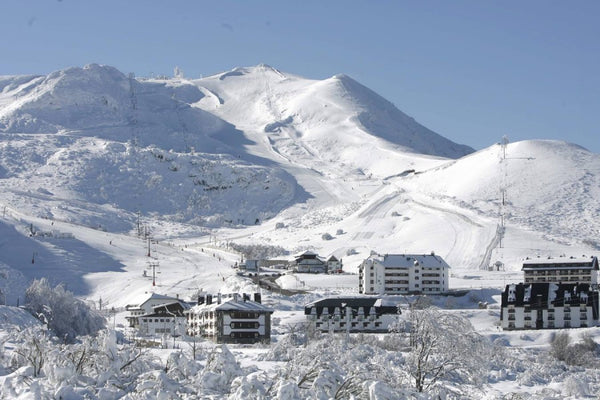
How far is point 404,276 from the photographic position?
3994 inches

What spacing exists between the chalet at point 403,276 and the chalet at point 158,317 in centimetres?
2221

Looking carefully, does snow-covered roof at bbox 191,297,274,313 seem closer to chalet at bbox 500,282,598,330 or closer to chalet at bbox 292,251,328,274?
chalet at bbox 500,282,598,330

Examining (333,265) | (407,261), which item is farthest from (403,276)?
(333,265)

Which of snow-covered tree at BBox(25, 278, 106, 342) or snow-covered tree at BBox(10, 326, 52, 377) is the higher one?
snow-covered tree at BBox(25, 278, 106, 342)

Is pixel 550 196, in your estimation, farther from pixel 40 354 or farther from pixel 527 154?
pixel 40 354

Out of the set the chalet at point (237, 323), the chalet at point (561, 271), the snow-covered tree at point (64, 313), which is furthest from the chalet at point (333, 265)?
the snow-covered tree at point (64, 313)

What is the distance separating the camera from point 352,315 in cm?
7894

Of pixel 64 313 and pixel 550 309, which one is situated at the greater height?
pixel 550 309

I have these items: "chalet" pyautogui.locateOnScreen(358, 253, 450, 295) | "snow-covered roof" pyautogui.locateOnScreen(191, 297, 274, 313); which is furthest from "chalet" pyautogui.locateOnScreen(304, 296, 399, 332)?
"chalet" pyautogui.locateOnScreen(358, 253, 450, 295)

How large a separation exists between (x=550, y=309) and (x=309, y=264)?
151 feet

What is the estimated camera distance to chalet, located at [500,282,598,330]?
79.6 m

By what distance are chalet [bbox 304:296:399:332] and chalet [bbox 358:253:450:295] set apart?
766 inches

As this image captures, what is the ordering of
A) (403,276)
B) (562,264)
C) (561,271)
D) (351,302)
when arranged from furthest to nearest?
1. (562,264)
2. (561,271)
3. (403,276)
4. (351,302)

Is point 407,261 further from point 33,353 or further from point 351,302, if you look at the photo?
point 33,353
